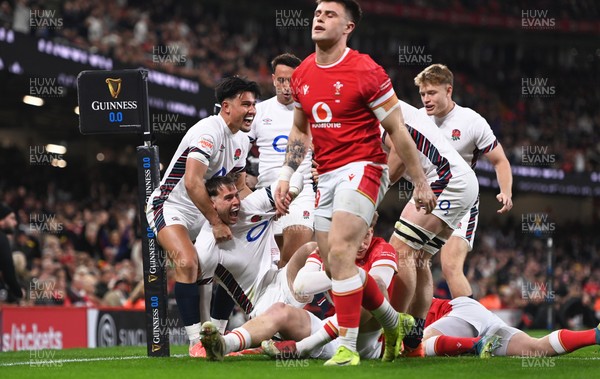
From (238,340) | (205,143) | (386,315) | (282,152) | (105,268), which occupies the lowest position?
(238,340)

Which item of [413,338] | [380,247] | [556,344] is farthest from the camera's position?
[413,338]

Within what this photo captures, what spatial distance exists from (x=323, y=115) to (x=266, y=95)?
18.2 metres

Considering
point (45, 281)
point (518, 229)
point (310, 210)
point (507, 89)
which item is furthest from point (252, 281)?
point (507, 89)

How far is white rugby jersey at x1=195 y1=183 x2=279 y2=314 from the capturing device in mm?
8492

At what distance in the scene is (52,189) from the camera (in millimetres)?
19281

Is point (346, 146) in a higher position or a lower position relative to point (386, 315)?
higher

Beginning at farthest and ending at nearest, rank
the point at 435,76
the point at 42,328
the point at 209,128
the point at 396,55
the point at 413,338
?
the point at 396,55 < the point at 42,328 < the point at 435,76 < the point at 209,128 < the point at 413,338

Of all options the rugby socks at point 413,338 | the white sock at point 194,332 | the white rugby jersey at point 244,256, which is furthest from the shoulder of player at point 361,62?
the white sock at point 194,332

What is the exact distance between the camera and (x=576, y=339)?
733 cm

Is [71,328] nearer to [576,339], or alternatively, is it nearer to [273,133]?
[273,133]

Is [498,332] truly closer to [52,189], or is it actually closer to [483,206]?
[52,189]

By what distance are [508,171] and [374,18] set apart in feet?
97.4

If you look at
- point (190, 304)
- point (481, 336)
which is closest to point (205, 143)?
point (190, 304)

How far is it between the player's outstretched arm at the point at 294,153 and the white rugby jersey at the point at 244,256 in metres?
1.33
